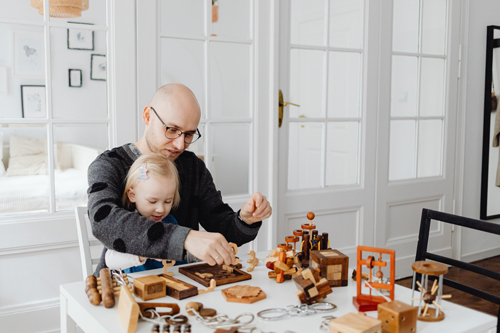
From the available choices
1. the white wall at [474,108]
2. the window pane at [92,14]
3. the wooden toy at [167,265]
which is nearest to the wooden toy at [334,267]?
the wooden toy at [167,265]

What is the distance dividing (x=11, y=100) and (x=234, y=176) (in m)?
1.26

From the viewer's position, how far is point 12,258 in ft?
7.39

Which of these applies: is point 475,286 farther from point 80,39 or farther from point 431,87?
point 80,39

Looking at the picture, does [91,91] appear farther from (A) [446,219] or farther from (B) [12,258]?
(A) [446,219]

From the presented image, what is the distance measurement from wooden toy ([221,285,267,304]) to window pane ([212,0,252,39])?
1.84 meters

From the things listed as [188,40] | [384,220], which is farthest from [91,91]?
[384,220]

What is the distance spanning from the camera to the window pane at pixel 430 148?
11.8 feet

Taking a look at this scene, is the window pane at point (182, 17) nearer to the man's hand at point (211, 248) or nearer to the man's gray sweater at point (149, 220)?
the man's gray sweater at point (149, 220)

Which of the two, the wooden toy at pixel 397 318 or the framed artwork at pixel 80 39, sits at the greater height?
the framed artwork at pixel 80 39

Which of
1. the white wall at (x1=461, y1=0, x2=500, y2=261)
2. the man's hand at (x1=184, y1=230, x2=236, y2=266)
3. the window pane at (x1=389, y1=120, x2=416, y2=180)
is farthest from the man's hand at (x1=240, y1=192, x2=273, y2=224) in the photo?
the white wall at (x1=461, y1=0, x2=500, y2=261)

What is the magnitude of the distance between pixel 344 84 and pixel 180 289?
91.6 inches

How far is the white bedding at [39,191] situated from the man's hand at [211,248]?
4.46 ft

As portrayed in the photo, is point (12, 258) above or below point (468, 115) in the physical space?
below

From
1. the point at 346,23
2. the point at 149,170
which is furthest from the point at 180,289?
the point at 346,23
